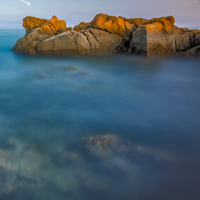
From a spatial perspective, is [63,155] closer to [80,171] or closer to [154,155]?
[80,171]

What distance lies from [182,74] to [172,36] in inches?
291

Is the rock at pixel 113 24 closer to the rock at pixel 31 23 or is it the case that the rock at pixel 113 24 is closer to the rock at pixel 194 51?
the rock at pixel 194 51

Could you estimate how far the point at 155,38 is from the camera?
18453 millimetres

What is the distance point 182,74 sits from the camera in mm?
13703

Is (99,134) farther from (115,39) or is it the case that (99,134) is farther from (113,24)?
(113,24)

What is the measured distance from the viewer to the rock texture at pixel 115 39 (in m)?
18.7

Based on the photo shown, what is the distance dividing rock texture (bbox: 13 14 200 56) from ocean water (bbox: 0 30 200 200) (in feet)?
→ 25.9

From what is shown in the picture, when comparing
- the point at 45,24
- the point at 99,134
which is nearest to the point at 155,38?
the point at 45,24

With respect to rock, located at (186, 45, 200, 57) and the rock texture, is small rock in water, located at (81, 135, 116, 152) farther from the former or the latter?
rock, located at (186, 45, 200, 57)

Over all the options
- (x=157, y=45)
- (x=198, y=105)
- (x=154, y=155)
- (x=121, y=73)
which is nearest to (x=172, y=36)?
(x=157, y=45)

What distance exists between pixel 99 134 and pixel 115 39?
1622cm

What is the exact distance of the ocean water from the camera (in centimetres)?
404

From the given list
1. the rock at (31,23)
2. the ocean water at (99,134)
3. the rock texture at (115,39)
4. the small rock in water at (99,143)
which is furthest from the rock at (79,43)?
the small rock in water at (99,143)

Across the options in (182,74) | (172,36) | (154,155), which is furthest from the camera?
(172,36)
